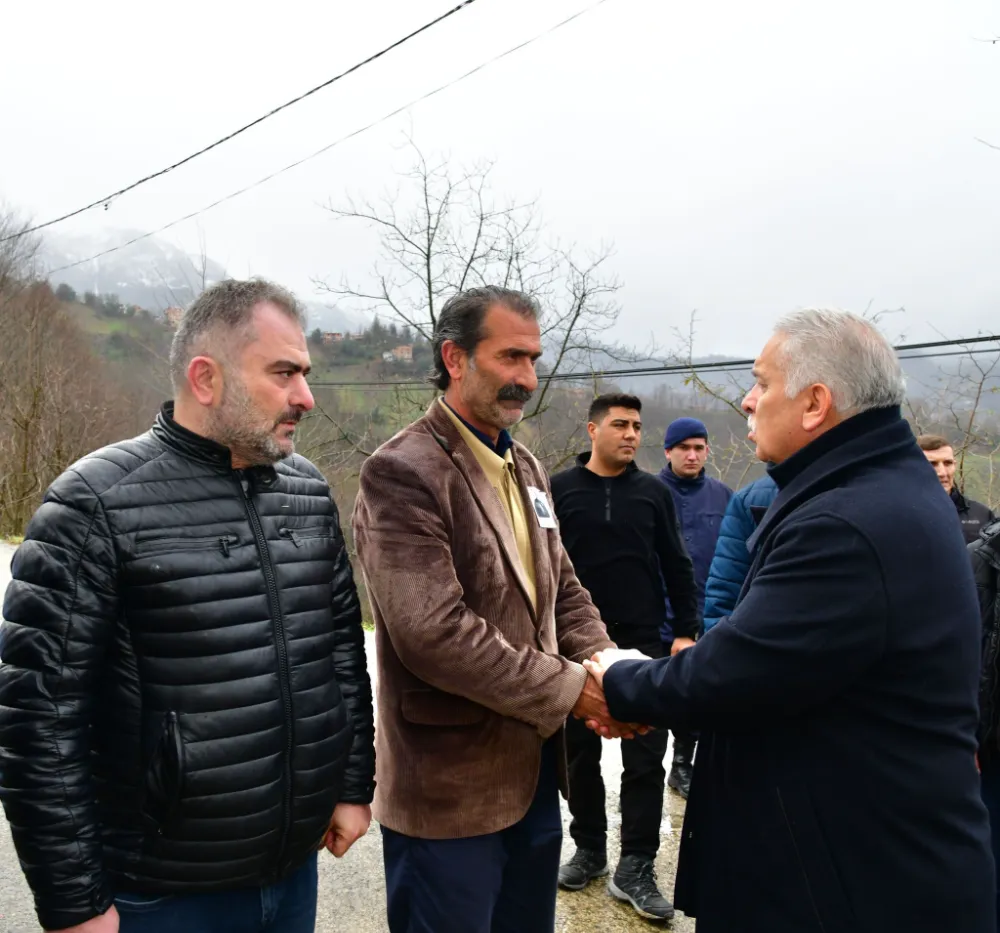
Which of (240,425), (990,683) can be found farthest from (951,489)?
(240,425)

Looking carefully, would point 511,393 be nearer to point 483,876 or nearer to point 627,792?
point 483,876

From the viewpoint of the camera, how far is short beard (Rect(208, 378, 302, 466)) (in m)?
1.83

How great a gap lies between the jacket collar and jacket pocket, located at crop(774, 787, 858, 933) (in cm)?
80

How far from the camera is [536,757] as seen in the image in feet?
7.28

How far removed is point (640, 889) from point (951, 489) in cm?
328

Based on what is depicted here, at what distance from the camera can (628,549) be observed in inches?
161

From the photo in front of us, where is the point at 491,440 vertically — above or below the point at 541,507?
above

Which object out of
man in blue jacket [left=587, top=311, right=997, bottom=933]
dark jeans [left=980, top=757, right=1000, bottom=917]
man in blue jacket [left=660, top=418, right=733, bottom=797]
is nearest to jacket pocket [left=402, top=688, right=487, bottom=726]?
man in blue jacket [left=587, top=311, right=997, bottom=933]

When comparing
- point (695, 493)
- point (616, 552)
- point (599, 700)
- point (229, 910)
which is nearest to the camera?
point (229, 910)

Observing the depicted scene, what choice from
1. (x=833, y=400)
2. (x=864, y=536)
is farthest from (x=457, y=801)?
(x=833, y=400)

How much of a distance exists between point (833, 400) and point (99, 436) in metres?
29.2

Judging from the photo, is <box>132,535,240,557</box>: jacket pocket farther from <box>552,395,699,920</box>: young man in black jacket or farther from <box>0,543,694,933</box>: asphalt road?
<box>552,395,699,920</box>: young man in black jacket

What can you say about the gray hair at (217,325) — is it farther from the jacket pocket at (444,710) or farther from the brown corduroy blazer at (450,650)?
the jacket pocket at (444,710)

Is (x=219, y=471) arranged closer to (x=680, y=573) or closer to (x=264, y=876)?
(x=264, y=876)
